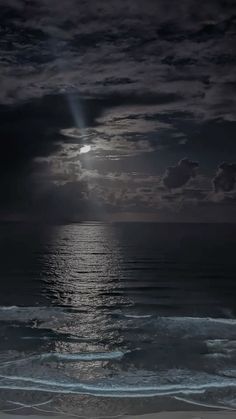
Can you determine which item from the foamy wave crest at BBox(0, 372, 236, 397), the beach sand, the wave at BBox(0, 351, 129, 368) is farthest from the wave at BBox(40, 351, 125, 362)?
the beach sand

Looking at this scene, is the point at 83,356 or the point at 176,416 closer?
the point at 176,416

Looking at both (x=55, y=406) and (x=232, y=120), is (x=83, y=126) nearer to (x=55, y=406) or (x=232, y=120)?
(x=232, y=120)

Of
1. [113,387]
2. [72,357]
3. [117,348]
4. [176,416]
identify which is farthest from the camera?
[117,348]

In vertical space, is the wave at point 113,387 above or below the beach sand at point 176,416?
above

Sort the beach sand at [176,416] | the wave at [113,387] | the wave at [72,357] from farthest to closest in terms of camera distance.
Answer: the wave at [72,357] < the wave at [113,387] < the beach sand at [176,416]

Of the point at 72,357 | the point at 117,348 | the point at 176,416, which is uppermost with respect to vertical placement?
the point at 117,348

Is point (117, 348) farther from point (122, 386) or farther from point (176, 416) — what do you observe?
point (176, 416)

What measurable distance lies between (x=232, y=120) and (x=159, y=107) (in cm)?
164

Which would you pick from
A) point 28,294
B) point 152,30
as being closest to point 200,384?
point 152,30

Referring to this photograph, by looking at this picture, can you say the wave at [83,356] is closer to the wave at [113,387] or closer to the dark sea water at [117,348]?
the dark sea water at [117,348]

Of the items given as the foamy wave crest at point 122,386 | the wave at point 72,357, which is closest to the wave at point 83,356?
the wave at point 72,357

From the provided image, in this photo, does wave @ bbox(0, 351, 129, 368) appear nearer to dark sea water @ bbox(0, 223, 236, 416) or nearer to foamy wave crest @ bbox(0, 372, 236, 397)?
dark sea water @ bbox(0, 223, 236, 416)

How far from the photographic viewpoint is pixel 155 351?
5.12 m

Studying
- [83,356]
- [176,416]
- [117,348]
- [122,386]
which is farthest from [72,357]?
[176,416]
